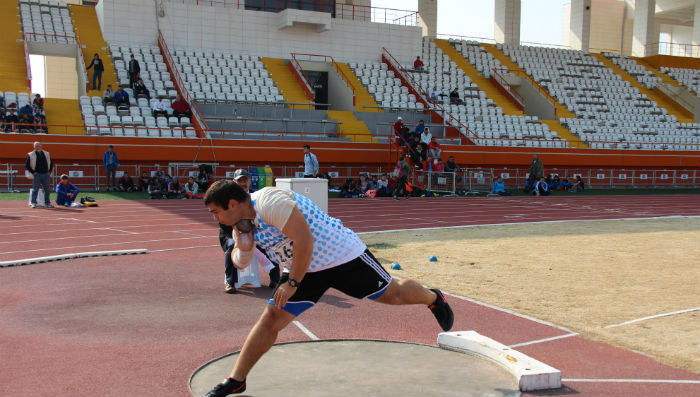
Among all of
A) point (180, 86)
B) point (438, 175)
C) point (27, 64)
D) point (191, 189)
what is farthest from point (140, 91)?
point (438, 175)

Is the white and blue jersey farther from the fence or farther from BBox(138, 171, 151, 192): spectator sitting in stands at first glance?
the fence

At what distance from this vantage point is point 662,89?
4538cm

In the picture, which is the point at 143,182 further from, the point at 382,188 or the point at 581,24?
the point at 581,24

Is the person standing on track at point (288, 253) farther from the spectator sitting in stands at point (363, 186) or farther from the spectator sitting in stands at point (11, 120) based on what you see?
the spectator sitting in stands at point (11, 120)

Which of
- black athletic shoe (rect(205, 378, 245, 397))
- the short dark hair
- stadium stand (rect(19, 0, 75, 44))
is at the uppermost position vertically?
stadium stand (rect(19, 0, 75, 44))

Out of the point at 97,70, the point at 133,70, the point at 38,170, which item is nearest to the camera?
the point at 38,170

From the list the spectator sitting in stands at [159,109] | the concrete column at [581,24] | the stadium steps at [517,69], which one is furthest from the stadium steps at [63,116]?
the concrete column at [581,24]

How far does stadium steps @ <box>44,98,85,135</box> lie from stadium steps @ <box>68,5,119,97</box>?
4.01ft

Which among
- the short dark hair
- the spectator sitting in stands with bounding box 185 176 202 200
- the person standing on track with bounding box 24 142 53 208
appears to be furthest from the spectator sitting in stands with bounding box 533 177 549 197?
the short dark hair

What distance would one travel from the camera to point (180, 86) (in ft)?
98.6

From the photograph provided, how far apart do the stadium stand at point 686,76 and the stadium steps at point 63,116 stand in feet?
133

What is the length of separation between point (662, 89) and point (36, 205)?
1637 inches

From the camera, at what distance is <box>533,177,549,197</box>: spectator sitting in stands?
92.5 ft

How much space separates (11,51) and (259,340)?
31.5 m
